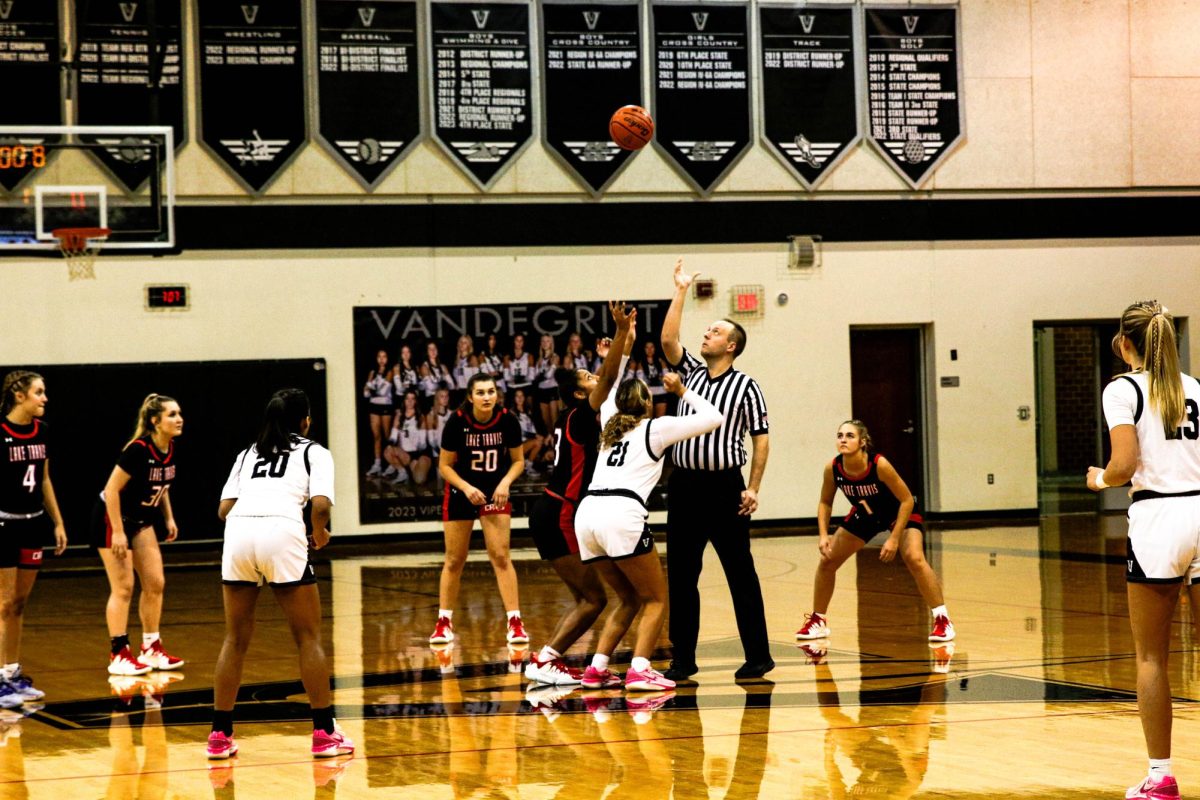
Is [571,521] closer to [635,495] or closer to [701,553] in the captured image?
[701,553]

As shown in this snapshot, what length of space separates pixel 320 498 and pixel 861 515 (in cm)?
445

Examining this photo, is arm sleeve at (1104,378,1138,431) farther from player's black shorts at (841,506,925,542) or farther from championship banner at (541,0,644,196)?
championship banner at (541,0,644,196)

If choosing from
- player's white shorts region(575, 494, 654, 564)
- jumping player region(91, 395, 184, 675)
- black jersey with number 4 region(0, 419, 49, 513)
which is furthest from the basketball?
black jersey with number 4 region(0, 419, 49, 513)

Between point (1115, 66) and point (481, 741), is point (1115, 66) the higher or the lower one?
the higher one

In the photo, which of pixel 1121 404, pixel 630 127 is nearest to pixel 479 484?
pixel 630 127

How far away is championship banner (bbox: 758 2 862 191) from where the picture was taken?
18.8 meters

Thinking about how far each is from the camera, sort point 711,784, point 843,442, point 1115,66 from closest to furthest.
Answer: point 711,784 < point 843,442 < point 1115,66

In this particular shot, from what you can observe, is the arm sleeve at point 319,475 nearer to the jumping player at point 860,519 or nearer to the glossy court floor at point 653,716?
the glossy court floor at point 653,716

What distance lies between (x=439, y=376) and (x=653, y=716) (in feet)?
37.1

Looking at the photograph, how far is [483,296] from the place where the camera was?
18.2 metres

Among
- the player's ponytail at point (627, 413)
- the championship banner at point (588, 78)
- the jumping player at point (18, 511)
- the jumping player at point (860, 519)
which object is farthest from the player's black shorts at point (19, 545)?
the championship banner at point (588, 78)

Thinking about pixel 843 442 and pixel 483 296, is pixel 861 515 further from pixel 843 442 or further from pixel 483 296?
pixel 483 296

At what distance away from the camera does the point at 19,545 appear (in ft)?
26.5

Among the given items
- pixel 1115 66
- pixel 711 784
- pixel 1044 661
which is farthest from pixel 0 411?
pixel 1115 66
